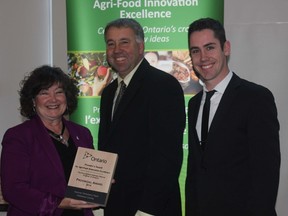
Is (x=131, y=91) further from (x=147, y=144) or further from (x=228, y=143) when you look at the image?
(x=228, y=143)

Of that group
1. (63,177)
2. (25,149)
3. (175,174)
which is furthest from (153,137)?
(25,149)

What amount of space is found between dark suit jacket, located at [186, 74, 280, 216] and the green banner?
4.59 ft

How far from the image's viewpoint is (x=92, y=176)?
2.47 metres

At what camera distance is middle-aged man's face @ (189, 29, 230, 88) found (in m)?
2.44

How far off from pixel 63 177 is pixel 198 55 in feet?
3.43

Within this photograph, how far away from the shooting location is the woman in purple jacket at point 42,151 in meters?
2.51

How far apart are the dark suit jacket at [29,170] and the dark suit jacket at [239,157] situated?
0.81 m

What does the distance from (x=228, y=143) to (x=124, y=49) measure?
0.86 metres

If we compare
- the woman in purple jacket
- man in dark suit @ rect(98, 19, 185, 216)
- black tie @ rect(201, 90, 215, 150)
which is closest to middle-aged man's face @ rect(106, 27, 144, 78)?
man in dark suit @ rect(98, 19, 185, 216)

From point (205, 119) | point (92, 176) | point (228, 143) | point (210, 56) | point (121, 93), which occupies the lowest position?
point (92, 176)

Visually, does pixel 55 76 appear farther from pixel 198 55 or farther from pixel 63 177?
pixel 198 55

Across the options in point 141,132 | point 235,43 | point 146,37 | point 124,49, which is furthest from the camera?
point 235,43

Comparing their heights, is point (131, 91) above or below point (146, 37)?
below

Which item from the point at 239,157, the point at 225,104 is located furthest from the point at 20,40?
the point at 239,157
